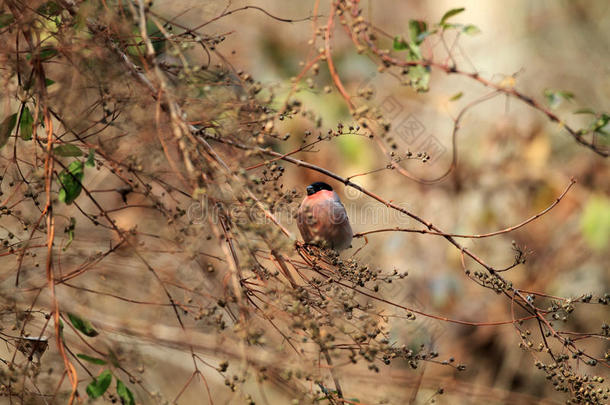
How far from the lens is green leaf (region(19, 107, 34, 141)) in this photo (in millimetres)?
2119

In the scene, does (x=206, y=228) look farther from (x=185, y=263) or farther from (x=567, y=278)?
(x=567, y=278)

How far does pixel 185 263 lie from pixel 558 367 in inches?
45.5

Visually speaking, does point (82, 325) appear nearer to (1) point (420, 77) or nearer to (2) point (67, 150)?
(2) point (67, 150)

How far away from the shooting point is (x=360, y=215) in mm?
6219

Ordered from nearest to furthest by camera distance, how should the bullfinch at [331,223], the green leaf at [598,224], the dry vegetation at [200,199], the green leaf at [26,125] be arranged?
the dry vegetation at [200,199]
the green leaf at [26,125]
the bullfinch at [331,223]
the green leaf at [598,224]

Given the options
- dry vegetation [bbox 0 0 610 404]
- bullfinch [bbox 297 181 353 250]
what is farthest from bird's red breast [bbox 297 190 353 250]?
dry vegetation [bbox 0 0 610 404]

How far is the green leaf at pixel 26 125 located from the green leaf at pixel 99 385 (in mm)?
808

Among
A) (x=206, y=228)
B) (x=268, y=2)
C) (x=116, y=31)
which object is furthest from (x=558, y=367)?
(x=268, y=2)

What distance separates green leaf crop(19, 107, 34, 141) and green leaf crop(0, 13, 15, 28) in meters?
0.29

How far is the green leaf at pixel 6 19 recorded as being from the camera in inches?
76.0

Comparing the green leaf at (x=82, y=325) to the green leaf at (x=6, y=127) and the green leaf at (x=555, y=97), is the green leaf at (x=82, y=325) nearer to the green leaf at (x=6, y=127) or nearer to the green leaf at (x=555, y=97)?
the green leaf at (x=6, y=127)

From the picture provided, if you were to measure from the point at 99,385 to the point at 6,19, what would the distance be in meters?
1.11

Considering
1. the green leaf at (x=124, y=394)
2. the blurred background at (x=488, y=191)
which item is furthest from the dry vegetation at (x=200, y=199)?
the blurred background at (x=488, y=191)

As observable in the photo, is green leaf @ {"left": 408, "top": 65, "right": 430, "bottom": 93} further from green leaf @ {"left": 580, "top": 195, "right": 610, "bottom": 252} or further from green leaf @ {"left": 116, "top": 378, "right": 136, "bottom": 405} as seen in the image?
green leaf @ {"left": 580, "top": 195, "right": 610, "bottom": 252}
